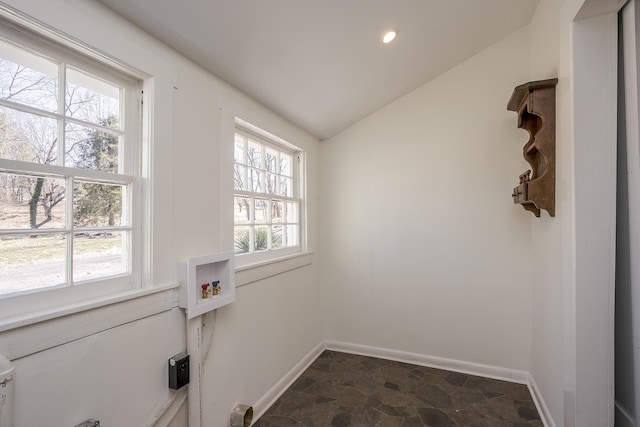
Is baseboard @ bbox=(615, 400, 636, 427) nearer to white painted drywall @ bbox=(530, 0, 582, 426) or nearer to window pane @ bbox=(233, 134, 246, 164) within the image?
white painted drywall @ bbox=(530, 0, 582, 426)

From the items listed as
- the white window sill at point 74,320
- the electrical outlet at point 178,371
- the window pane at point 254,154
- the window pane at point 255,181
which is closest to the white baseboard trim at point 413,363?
the electrical outlet at point 178,371

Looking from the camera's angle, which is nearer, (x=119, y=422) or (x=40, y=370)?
(x=40, y=370)

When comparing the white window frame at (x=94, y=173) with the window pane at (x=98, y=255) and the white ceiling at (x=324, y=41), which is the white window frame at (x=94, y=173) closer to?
the window pane at (x=98, y=255)

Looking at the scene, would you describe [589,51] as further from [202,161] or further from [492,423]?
[492,423]

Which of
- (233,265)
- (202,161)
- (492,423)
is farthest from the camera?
(492,423)

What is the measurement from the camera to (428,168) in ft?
8.90

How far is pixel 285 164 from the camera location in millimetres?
2727

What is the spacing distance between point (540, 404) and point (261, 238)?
226 cm

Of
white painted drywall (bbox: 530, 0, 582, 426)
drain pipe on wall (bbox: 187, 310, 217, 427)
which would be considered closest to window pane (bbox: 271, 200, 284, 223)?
drain pipe on wall (bbox: 187, 310, 217, 427)

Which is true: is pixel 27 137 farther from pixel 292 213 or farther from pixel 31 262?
pixel 292 213

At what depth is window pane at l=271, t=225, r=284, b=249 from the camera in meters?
2.47

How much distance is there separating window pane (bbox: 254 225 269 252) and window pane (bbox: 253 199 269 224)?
58 mm

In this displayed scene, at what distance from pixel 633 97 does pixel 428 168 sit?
1437 mm

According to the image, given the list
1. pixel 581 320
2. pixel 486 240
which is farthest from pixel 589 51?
pixel 486 240
